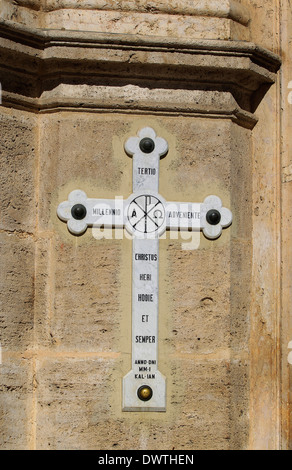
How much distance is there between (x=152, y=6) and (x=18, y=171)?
35.8 inches

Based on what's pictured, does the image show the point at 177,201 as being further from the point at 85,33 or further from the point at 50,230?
the point at 85,33

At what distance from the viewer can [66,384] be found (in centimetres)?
326

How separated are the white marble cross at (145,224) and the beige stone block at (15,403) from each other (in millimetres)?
406

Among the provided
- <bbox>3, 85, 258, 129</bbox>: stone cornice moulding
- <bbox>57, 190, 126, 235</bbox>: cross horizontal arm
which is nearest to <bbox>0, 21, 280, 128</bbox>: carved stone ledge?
<bbox>3, 85, 258, 129</bbox>: stone cornice moulding

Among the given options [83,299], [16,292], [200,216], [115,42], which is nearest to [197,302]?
[200,216]

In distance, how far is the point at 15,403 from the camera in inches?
129

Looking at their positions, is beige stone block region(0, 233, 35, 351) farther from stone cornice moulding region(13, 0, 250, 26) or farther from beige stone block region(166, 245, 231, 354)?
stone cornice moulding region(13, 0, 250, 26)

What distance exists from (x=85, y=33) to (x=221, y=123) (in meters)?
0.70

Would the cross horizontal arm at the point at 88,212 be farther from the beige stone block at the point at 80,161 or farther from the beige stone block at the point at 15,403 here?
the beige stone block at the point at 15,403

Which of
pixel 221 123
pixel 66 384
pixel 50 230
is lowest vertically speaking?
pixel 66 384

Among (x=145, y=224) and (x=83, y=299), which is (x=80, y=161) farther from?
(x=83, y=299)

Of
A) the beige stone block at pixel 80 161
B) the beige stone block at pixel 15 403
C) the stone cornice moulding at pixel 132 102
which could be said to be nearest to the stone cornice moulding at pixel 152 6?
the stone cornice moulding at pixel 132 102
